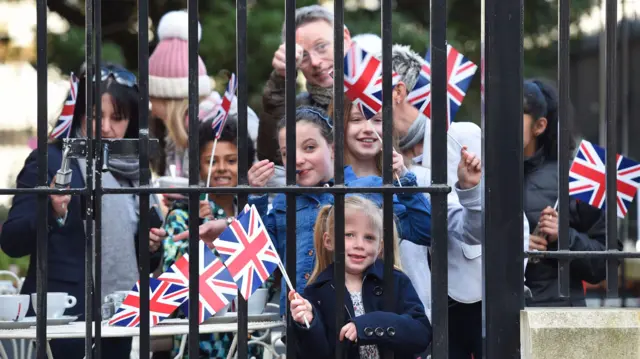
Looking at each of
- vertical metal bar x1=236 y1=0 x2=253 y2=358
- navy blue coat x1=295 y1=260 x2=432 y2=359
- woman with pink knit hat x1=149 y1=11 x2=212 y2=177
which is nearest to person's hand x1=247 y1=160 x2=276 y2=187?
vertical metal bar x1=236 y1=0 x2=253 y2=358

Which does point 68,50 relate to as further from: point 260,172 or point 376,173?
point 260,172

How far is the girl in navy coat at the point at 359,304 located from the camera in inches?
149

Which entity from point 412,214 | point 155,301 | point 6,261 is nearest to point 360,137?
point 412,214

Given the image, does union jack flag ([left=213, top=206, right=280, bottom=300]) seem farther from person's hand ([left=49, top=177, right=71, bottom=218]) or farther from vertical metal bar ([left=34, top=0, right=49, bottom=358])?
person's hand ([left=49, top=177, right=71, bottom=218])

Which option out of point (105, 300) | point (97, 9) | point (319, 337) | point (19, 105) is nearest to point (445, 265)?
point (319, 337)

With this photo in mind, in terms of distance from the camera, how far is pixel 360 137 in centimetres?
488

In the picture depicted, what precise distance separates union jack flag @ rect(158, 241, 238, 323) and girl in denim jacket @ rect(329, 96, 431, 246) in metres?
0.69

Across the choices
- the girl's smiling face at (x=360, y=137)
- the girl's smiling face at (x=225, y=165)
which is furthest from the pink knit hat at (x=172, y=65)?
the girl's smiling face at (x=360, y=137)

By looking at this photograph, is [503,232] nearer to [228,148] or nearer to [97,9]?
[97,9]

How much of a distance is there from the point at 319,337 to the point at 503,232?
679 mm

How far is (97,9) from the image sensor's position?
3.70 meters

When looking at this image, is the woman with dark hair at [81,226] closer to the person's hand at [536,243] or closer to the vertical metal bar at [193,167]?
the vertical metal bar at [193,167]

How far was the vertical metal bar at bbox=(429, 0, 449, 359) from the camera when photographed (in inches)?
150

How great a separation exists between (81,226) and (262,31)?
5.77m
